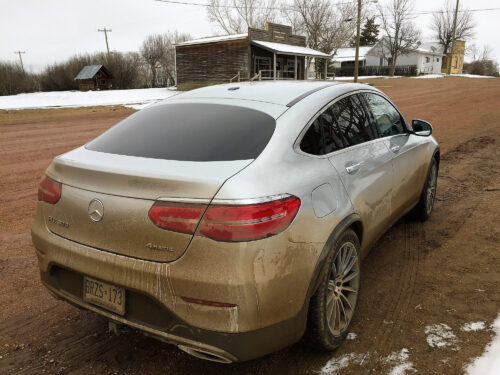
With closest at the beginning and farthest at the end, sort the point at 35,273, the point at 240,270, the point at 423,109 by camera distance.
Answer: the point at 240,270 < the point at 35,273 < the point at 423,109

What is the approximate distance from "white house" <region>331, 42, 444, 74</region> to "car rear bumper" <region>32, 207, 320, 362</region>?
6453 centimetres

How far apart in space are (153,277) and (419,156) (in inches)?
127

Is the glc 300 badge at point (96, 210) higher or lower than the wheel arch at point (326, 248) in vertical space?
higher

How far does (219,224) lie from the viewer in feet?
6.54

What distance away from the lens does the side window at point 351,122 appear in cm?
307

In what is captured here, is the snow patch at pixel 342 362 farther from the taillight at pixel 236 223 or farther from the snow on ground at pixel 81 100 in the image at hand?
the snow on ground at pixel 81 100

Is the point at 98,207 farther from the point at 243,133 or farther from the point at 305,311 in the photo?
the point at 305,311

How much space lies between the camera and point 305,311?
2.33m

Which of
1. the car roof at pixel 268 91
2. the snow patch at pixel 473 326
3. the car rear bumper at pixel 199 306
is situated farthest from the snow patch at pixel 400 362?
the car roof at pixel 268 91

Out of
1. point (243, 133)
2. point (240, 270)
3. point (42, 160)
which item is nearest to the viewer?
point (240, 270)

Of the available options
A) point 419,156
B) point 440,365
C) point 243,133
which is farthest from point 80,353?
point 419,156

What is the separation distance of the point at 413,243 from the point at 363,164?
5.82 ft

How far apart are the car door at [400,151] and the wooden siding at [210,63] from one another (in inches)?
1156

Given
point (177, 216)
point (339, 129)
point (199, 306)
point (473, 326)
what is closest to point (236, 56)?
point (339, 129)
